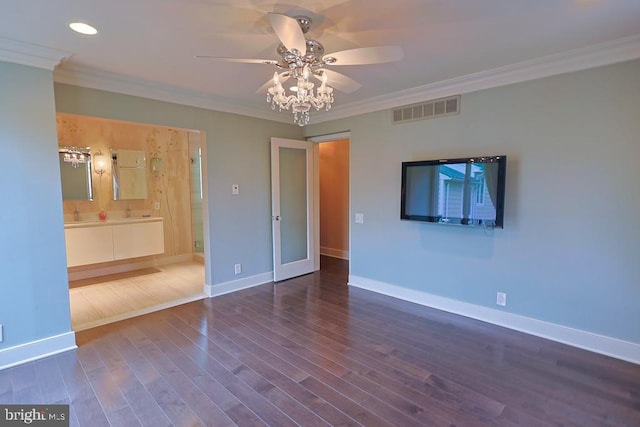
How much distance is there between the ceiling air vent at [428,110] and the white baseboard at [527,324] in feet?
6.92

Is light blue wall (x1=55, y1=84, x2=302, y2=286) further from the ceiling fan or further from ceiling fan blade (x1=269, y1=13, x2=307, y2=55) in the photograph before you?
ceiling fan blade (x1=269, y1=13, x2=307, y2=55)

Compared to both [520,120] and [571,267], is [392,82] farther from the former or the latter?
[571,267]

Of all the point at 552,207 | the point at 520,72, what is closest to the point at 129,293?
the point at 552,207

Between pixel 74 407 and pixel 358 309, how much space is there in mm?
2645

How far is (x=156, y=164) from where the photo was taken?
5.75 metres

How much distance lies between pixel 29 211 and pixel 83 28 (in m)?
1.55

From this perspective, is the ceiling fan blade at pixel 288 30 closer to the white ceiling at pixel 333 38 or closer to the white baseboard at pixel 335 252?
the white ceiling at pixel 333 38

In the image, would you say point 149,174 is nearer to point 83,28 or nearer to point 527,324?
point 83,28

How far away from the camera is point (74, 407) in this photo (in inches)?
82.1

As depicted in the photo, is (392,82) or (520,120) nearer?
(520,120)

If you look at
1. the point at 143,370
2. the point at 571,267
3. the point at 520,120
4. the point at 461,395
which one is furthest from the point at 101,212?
the point at 571,267

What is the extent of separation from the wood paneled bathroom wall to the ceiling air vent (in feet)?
10.7

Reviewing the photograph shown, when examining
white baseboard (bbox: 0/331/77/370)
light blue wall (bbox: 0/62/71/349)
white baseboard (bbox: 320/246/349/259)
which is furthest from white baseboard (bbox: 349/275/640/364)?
light blue wall (bbox: 0/62/71/349)

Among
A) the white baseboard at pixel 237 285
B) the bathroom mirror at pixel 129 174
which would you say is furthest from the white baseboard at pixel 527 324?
the bathroom mirror at pixel 129 174
